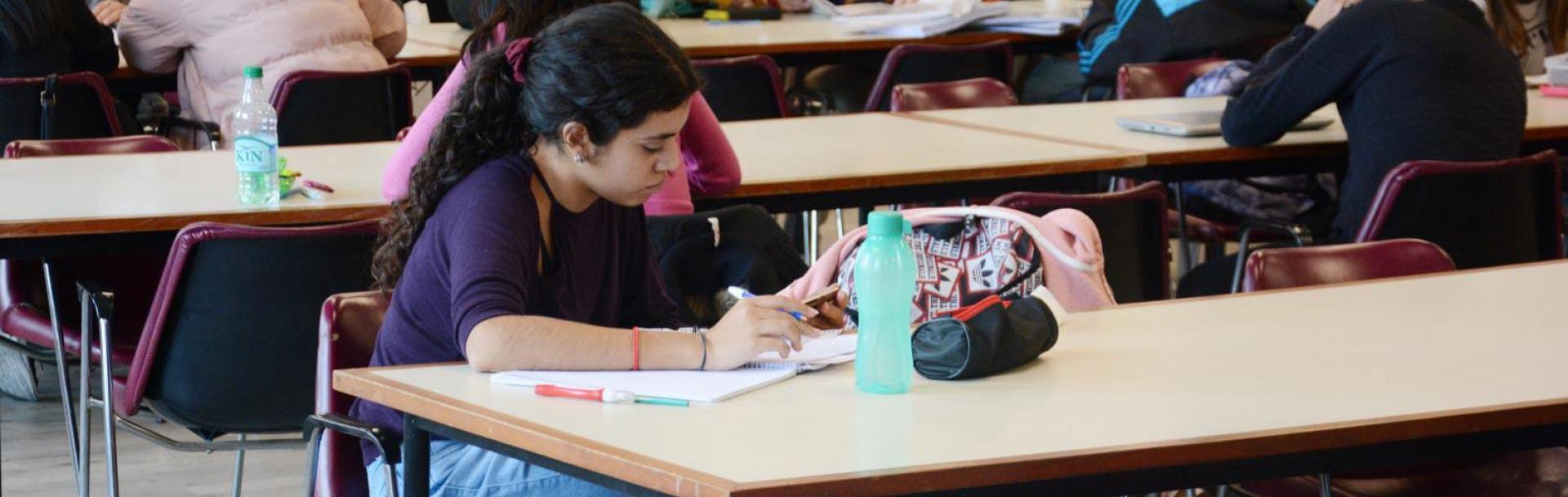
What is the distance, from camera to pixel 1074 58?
6566 mm

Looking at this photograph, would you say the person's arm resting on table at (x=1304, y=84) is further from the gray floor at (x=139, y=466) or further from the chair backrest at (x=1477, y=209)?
the gray floor at (x=139, y=466)

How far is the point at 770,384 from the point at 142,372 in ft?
4.35

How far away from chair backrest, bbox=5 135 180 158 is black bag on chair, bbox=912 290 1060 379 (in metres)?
2.36

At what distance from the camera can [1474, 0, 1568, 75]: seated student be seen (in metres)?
4.92

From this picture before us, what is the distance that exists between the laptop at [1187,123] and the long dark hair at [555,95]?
204 centimetres

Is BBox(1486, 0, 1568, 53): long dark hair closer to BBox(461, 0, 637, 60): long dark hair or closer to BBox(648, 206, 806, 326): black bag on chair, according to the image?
BBox(648, 206, 806, 326): black bag on chair

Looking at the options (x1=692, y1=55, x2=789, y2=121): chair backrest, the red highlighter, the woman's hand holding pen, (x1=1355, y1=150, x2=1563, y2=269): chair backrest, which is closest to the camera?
the red highlighter

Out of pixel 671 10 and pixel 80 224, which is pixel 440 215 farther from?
pixel 671 10

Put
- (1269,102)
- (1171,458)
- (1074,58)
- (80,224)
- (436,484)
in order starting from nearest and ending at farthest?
(1171,458) → (436,484) → (80,224) → (1269,102) → (1074,58)

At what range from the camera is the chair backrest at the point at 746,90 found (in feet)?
17.5

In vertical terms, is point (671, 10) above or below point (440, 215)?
below

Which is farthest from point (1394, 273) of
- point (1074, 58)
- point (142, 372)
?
point (1074, 58)

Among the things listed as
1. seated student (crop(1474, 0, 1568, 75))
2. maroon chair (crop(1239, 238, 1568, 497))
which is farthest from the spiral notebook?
seated student (crop(1474, 0, 1568, 75))

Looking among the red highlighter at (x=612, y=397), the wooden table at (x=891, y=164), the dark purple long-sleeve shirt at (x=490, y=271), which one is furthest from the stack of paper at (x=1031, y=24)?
the red highlighter at (x=612, y=397)
